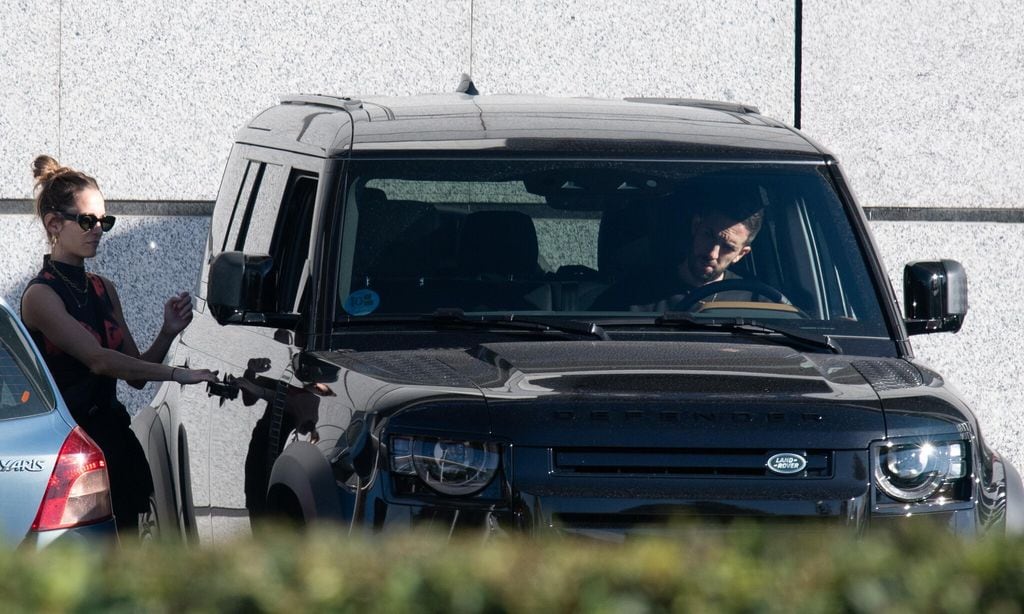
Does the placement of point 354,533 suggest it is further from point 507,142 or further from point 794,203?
point 794,203

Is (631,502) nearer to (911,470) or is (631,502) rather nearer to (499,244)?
(911,470)

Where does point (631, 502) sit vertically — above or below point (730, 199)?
below

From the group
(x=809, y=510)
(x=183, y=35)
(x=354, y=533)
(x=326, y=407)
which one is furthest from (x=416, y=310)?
(x=183, y=35)

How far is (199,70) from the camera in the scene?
9.25 meters

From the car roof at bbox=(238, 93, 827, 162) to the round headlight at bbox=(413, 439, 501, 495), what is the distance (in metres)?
1.32

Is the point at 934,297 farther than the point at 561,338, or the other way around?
the point at 934,297

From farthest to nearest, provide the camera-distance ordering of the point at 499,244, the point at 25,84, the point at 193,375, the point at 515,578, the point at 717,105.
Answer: the point at 25,84, the point at 717,105, the point at 193,375, the point at 499,244, the point at 515,578

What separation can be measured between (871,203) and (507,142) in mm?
5205

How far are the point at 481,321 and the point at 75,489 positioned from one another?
1.21 meters

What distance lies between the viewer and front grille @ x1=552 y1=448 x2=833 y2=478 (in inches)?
146

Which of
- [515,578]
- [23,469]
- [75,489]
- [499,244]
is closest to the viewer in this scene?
[515,578]

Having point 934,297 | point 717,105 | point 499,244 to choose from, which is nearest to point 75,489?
point 499,244

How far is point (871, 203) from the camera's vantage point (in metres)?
9.59

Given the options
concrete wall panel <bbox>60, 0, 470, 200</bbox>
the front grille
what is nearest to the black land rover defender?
the front grille
